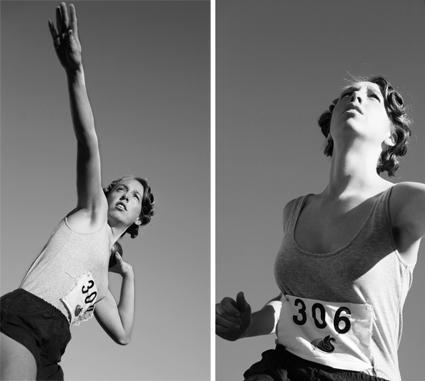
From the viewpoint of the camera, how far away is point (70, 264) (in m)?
1.27

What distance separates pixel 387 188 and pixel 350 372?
34cm

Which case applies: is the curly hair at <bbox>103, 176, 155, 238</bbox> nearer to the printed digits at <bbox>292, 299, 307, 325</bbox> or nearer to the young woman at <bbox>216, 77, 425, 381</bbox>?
the young woman at <bbox>216, 77, 425, 381</bbox>

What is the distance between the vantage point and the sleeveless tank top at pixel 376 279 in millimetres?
951

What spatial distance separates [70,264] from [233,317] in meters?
A: 0.41

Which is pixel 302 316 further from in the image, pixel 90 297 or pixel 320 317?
pixel 90 297

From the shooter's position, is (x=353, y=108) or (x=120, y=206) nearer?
(x=353, y=108)

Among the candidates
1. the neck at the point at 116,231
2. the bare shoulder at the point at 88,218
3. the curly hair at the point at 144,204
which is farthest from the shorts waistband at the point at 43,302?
the curly hair at the point at 144,204

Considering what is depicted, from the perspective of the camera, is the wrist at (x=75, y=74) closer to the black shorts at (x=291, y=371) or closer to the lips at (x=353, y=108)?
the lips at (x=353, y=108)

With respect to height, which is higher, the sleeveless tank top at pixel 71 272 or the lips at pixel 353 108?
the lips at pixel 353 108

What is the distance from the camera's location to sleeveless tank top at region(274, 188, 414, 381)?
951 millimetres

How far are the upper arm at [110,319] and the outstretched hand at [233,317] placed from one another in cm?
54

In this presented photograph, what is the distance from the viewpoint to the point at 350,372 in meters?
0.92

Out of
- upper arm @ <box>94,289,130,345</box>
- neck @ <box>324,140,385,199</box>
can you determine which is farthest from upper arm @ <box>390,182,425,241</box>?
upper arm @ <box>94,289,130,345</box>

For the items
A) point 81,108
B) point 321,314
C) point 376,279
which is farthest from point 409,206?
point 81,108
